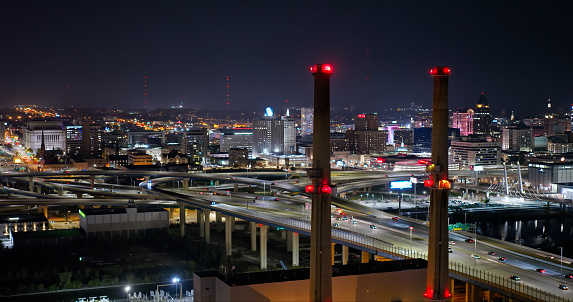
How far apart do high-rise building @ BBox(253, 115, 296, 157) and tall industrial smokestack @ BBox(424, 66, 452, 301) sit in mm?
86612

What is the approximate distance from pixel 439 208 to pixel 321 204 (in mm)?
2883

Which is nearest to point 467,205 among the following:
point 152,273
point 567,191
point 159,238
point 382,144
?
point 567,191

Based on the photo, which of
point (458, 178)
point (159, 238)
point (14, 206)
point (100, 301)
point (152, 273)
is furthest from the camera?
point (458, 178)

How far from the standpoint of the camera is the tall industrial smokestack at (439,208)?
15578 millimetres

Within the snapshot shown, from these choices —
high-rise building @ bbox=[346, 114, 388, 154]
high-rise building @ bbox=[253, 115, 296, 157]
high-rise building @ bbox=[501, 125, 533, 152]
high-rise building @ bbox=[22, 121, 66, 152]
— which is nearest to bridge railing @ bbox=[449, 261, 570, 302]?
high-rise building @ bbox=[253, 115, 296, 157]

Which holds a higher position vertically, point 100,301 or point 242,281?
point 242,281

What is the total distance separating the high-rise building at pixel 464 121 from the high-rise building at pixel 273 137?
49992 mm

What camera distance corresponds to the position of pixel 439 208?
1559 cm

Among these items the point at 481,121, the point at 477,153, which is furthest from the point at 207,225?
the point at 481,121

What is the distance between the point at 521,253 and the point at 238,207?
57.5ft

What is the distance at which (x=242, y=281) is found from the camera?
1591cm

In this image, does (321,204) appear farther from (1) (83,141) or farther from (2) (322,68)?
(1) (83,141)

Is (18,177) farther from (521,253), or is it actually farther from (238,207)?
(521,253)

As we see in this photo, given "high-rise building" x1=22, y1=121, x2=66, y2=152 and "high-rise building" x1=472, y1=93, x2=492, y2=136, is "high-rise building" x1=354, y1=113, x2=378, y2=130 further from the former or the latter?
"high-rise building" x1=22, y1=121, x2=66, y2=152
